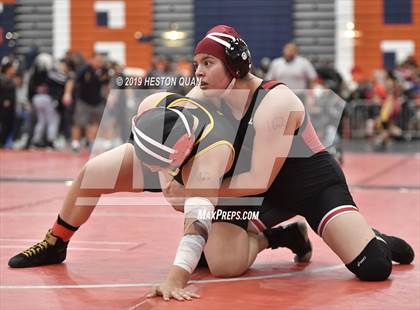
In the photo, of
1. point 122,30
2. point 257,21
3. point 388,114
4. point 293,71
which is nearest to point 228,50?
point 293,71

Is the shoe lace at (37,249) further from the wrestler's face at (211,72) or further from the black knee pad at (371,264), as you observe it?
the black knee pad at (371,264)

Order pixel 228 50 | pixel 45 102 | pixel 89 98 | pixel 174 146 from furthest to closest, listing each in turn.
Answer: pixel 45 102 → pixel 89 98 → pixel 228 50 → pixel 174 146

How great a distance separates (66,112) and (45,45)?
582 cm

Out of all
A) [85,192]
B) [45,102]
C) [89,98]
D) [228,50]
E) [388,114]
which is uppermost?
[228,50]

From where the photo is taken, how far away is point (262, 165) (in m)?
4.26

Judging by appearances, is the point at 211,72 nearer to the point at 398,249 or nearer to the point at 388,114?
the point at 398,249

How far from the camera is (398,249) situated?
4633mm

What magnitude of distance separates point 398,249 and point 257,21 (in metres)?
16.0

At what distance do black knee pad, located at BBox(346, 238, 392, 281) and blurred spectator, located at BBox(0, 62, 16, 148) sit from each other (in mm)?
11737

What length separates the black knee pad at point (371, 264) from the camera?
165 inches

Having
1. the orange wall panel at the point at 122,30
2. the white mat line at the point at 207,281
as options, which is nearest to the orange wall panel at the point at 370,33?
the orange wall panel at the point at 122,30

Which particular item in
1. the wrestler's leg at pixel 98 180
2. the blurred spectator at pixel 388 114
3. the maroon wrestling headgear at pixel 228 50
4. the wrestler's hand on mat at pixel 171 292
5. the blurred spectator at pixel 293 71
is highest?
the maroon wrestling headgear at pixel 228 50

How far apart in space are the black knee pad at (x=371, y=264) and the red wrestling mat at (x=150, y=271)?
54mm

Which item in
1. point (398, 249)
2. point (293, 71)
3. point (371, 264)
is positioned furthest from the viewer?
point (293, 71)
